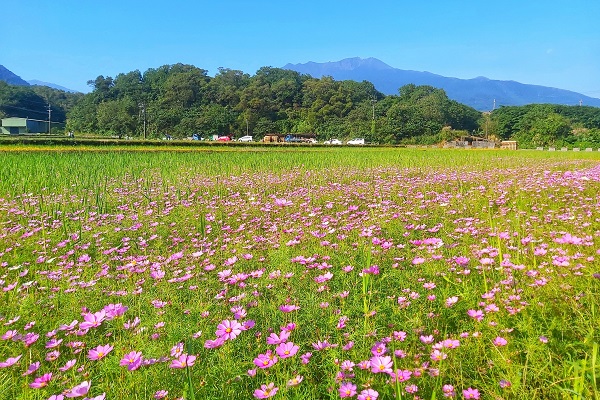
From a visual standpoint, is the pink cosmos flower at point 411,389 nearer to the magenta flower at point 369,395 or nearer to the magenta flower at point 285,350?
the magenta flower at point 369,395

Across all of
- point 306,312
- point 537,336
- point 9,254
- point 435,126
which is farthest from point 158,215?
point 435,126

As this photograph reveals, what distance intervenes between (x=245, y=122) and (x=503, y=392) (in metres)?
66.1

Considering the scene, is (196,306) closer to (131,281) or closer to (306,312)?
(306,312)

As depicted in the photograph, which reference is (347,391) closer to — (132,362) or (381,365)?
(381,365)

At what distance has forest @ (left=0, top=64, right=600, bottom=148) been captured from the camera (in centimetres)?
5853

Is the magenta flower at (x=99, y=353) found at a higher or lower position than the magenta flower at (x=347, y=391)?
lower

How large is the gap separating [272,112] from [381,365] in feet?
233

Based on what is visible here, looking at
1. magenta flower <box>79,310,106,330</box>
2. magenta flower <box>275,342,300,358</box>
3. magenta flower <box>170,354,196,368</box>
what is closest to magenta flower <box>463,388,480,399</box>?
magenta flower <box>275,342,300,358</box>

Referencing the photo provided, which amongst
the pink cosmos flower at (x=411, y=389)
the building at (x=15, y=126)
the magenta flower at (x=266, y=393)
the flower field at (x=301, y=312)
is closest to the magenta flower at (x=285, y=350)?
the flower field at (x=301, y=312)

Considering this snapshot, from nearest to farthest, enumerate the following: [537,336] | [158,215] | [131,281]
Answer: [537,336]
[131,281]
[158,215]

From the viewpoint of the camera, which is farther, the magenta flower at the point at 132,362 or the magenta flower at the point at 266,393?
the magenta flower at the point at 132,362

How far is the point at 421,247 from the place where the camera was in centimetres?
243

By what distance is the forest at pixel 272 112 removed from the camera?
58.5 metres

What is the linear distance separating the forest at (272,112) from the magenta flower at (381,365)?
5302cm
